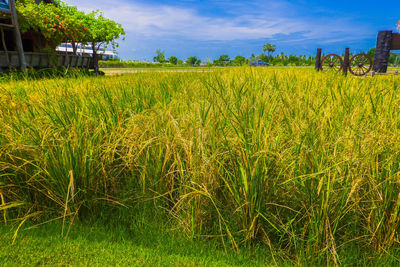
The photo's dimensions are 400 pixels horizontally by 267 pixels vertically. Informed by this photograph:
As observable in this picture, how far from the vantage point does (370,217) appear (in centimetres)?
142

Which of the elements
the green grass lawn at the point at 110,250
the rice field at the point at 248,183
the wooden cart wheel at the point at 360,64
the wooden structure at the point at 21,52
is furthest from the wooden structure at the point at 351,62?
the wooden structure at the point at 21,52

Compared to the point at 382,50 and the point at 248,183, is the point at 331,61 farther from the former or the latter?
the point at 248,183

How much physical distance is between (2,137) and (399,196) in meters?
2.84

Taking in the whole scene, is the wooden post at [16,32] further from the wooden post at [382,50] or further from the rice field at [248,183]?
the wooden post at [382,50]

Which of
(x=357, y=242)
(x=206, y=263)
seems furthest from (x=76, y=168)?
(x=357, y=242)

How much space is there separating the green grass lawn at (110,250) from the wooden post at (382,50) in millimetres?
9379

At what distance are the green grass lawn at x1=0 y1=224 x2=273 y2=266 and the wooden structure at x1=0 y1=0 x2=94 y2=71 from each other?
689cm

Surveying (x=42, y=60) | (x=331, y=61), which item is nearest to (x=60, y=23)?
(x=42, y=60)

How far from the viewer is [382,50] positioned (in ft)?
26.3

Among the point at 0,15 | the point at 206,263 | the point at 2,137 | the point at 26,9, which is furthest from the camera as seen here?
the point at 26,9

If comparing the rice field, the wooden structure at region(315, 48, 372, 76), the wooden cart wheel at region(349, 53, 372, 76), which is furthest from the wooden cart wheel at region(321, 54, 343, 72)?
the rice field

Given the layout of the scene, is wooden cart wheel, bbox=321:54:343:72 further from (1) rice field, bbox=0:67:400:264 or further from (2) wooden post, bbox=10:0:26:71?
(2) wooden post, bbox=10:0:26:71

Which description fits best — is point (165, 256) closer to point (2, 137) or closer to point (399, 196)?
point (399, 196)

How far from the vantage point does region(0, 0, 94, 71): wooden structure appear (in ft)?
28.5
